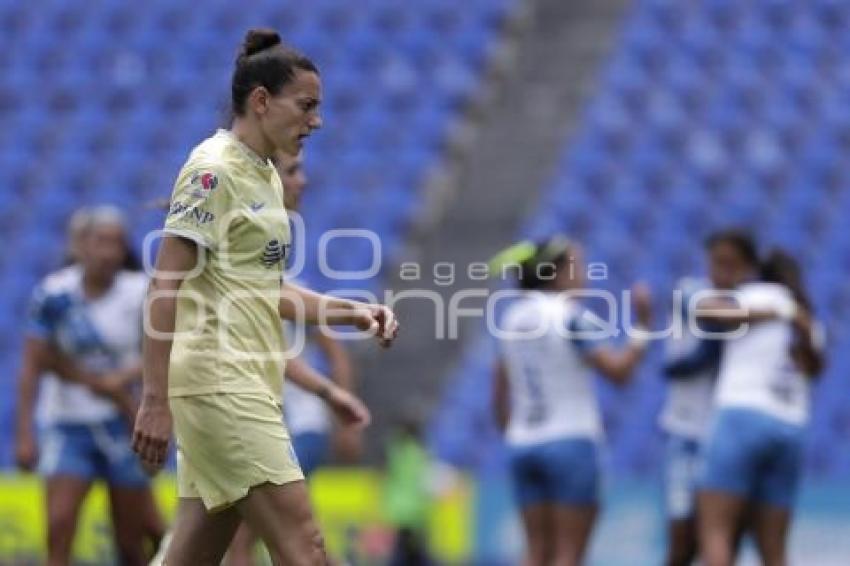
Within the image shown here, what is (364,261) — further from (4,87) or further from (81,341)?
(81,341)

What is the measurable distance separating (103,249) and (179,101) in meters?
12.8

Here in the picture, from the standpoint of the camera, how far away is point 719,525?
9.95 metres

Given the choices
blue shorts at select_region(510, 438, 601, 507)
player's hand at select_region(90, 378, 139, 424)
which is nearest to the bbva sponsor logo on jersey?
player's hand at select_region(90, 378, 139, 424)

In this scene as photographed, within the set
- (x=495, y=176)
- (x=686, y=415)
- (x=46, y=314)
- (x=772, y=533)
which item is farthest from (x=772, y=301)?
(x=495, y=176)

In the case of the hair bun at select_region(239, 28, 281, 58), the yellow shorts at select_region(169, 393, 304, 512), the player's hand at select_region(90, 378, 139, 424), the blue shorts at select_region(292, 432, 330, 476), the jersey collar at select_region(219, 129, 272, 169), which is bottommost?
the yellow shorts at select_region(169, 393, 304, 512)

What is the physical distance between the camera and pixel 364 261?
63.8 feet

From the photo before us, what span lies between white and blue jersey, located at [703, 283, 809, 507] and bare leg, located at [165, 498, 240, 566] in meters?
4.05

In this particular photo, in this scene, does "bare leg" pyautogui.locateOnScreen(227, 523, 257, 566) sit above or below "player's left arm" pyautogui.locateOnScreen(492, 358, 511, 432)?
below

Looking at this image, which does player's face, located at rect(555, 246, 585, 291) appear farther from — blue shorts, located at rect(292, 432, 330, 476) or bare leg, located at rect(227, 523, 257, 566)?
bare leg, located at rect(227, 523, 257, 566)

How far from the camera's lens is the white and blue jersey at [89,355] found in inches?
396

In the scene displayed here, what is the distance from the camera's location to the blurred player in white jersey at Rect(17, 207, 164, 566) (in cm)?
1003

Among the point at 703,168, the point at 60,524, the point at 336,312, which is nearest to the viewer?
the point at 336,312

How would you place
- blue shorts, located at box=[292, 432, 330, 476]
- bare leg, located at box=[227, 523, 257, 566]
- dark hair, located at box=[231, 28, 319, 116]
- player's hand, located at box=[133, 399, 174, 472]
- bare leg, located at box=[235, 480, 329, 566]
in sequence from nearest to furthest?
player's hand, located at box=[133, 399, 174, 472] < bare leg, located at box=[235, 480, 329, 566] < dark hair, located at box=[231, 28, 319, 116] < bare leg, located at box=[227, 523, 257, 566] < blue shorts, located at box=[292, 432, 330, 476]

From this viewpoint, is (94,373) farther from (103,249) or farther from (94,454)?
(103,249)
